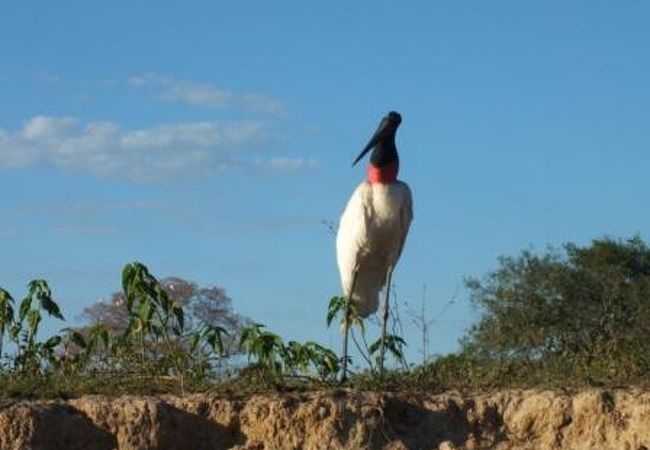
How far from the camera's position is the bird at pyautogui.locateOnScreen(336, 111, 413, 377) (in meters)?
9.07

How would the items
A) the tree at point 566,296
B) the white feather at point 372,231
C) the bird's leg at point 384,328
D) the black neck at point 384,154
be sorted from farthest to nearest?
the tree at point 566,296
the black neck at point 384,154
the white feather at point 372,231
the bird's leg at point 384,328

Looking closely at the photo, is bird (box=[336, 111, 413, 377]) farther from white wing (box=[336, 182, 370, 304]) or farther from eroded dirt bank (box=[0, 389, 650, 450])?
eroded dirt bank (box=[0, 389, 650, 450])

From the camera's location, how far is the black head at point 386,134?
31.2 ft

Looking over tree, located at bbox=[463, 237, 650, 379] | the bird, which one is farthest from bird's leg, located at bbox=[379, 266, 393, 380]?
tree, located at bbox=[463, 237, 650, 379]

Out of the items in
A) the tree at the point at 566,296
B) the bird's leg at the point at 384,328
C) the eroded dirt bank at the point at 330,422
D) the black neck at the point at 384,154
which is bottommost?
the eroded dirt bank at the point at 330,422

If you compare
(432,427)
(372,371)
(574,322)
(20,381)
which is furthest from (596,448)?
(574,322)

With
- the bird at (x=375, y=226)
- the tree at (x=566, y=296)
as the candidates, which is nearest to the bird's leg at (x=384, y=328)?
the bird at (x=375, y=226)

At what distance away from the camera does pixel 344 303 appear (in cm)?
929

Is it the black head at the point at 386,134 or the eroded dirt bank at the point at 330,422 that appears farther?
the black head at the point at 386,134

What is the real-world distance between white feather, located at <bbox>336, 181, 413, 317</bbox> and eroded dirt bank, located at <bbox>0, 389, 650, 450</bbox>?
1.89 m

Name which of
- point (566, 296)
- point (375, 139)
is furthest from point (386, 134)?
point (566, 296)

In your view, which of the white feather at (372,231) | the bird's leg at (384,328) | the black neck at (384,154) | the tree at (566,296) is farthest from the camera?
the tree at (566,296)

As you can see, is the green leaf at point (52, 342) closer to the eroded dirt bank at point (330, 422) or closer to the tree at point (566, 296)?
the eroded dirt bank at point (330, 422)

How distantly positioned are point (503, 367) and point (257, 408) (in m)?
1.58
